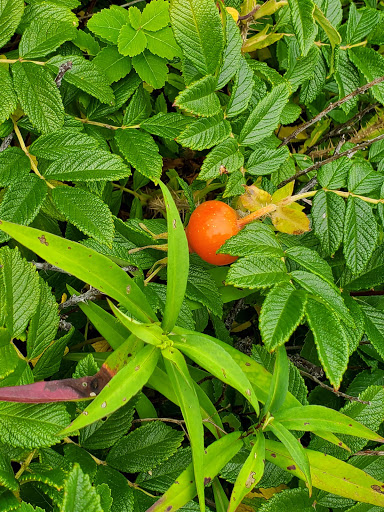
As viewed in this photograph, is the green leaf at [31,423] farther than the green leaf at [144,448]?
No

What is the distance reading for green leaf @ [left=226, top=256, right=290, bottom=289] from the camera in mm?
1033

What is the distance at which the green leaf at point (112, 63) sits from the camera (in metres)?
1.30

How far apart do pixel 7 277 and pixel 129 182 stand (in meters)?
0.80

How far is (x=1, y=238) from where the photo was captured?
1113 millimetres

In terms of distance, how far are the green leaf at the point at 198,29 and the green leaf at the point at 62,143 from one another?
322 mm

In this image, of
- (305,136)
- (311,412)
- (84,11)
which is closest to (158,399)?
(311,412)

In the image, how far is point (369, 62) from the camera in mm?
1360

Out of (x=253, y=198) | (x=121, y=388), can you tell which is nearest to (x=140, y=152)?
(x=253, y=198)

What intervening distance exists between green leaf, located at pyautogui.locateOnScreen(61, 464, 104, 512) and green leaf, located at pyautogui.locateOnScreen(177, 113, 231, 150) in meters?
0.75

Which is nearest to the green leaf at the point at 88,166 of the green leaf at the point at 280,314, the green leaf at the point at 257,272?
the green leaf at the point at 257,272

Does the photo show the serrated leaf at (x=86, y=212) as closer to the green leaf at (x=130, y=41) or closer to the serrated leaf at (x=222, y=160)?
the serrated leaf at (x=222, y=160)

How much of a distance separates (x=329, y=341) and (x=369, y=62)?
852 millimetres

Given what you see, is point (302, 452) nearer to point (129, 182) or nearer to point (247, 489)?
point (247, 489)

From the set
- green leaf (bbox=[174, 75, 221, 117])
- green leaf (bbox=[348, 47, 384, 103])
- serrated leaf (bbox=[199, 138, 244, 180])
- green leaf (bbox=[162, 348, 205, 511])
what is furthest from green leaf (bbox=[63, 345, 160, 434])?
green leaf (bbox=[348, 47, 384, 103])
